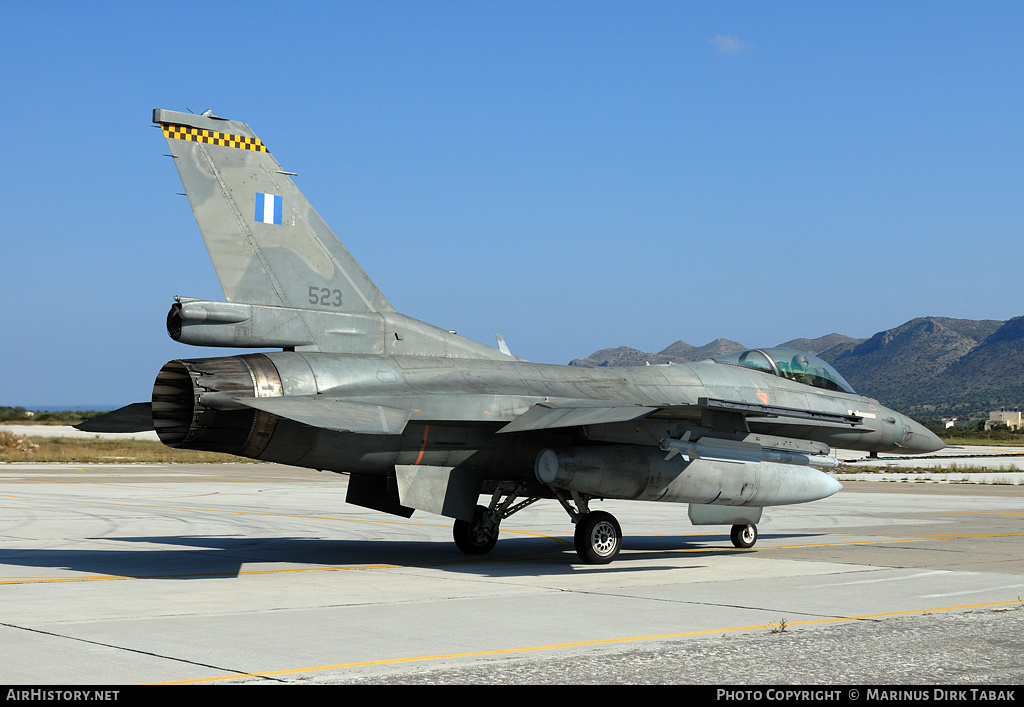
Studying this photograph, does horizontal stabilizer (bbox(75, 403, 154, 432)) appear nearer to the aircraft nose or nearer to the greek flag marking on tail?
the greek flag marking on tail

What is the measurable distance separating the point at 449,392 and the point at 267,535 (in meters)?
6.18

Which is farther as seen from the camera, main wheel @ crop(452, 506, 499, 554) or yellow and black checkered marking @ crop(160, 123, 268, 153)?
main wheel @ crop(452, 506, 499, 554)

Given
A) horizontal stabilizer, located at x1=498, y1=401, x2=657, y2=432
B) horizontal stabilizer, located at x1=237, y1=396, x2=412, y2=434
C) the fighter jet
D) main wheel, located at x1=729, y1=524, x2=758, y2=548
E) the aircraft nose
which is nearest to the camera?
horizontal stabilizer, located at x1=237, y1=396, x2=412, y2=434

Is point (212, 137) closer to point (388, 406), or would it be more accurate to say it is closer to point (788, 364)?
point (388, 406)

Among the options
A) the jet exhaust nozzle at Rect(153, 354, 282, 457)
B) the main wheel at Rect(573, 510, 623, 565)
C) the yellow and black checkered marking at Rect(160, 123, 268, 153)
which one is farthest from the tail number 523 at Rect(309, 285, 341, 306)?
the main wheel at Rect(573, 510, 623, 565)

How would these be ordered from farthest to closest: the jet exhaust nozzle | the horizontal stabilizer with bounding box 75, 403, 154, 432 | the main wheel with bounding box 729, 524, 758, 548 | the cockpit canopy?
the cockpit canopy
the main wheel with bounding box 729, 524, 758, 548
the horizontal stabilizer with bounding box 75, 403, 154, 432
the jet exhaust nozzle

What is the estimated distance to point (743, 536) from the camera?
51.8 feet

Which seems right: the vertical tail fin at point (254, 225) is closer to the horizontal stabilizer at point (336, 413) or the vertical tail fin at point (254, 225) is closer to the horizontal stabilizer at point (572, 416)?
the horizontal stabilizer at point (336, 413)

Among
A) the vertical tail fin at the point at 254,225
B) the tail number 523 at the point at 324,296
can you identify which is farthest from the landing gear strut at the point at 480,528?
the tail number 523 at the point at 324,296

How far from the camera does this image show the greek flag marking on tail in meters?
12.3

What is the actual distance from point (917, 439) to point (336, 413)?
10.6 m

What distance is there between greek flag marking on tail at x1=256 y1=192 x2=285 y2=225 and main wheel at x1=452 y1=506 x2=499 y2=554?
4.99 metres

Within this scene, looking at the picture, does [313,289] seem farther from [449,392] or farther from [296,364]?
[449,392]

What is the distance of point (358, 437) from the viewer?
1171 cm
